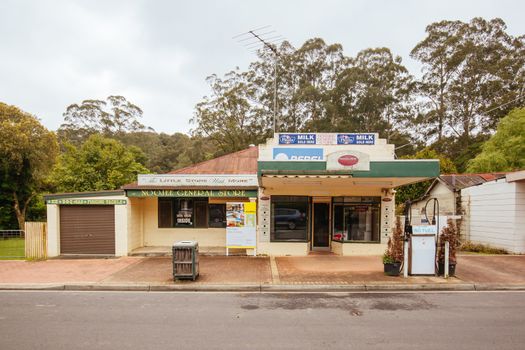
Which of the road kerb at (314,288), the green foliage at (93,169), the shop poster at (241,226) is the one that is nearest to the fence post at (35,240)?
the shop poster at (241,226)

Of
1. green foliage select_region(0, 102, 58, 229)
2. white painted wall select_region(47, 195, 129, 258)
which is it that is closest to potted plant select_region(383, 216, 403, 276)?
white painted wall select_region(47, 195, 129, 258)

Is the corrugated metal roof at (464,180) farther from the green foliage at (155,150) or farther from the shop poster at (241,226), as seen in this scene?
the green foliage at (155,150)

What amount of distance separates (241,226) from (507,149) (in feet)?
76.1

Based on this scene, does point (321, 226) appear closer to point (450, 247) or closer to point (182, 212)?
point (450, 247)

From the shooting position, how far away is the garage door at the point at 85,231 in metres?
13.1

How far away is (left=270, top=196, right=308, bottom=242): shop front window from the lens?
13180mm

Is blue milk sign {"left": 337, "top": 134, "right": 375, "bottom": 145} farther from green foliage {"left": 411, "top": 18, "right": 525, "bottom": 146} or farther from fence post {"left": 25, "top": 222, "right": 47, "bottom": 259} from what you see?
green foliage {"left": 411, "top": 18, "right": 525, "bottom": 146}

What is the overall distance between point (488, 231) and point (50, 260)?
18824 mm

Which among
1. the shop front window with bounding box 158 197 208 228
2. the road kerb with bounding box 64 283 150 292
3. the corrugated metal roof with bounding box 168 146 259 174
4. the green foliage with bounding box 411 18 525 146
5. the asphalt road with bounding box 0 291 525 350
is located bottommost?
the road kerb with bounding box 64 283 150 292

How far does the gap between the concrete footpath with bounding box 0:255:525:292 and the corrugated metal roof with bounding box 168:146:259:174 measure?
14.1 feet

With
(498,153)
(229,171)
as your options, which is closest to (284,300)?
(229,171)

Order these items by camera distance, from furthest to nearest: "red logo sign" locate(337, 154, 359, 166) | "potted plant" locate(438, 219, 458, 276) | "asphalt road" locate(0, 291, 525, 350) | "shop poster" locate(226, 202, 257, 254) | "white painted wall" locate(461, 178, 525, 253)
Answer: "white painted wall" locate(461, 178, 525, 253) < "shop poster" locate(226, 202, 257, 254) < "red logo sign" locate(337, 154, 359, 166) < "potted plant" locate(438, 219, 458, 276) < "asphalt road" locate(0, 291, 525, 350)

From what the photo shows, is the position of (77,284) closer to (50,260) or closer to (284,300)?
(50,260)

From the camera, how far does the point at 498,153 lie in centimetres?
2448
